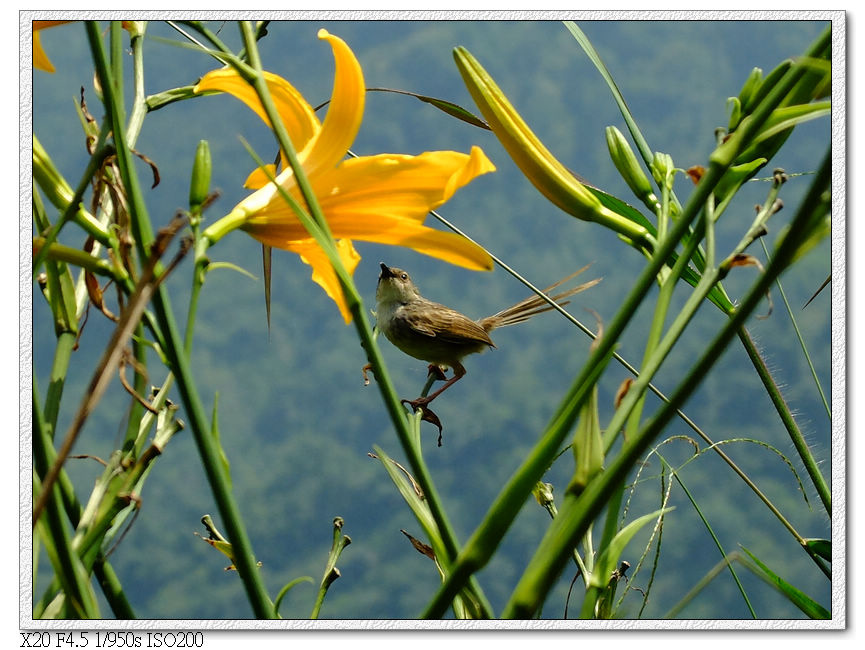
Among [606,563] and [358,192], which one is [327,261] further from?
[606,563]

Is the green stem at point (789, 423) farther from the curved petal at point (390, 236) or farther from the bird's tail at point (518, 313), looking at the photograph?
the bird's tail at point (518, 313)

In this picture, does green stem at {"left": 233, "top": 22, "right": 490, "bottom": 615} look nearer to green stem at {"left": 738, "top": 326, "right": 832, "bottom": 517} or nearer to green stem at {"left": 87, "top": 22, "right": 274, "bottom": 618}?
green stem at {"left": 87, "top": 22, "right": 274, "bottom": 618}

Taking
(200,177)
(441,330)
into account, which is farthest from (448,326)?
(200,177)

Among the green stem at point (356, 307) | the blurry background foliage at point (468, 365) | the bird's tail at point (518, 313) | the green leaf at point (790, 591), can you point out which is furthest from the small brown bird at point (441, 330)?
the green stem at point (356, 307)

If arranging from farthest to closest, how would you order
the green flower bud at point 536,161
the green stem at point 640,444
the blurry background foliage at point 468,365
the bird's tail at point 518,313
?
the blurry background foliage at point 468,365 → the bird's tail at point 518,313 → the green flower bud at point 536,161 → the green stem at point 640,444

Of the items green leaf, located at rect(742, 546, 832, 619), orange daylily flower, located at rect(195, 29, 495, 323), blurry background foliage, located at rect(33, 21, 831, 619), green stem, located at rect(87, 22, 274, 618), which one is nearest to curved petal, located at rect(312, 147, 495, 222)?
orange daylily flower, located at rect(195, 29, 495, 323)
